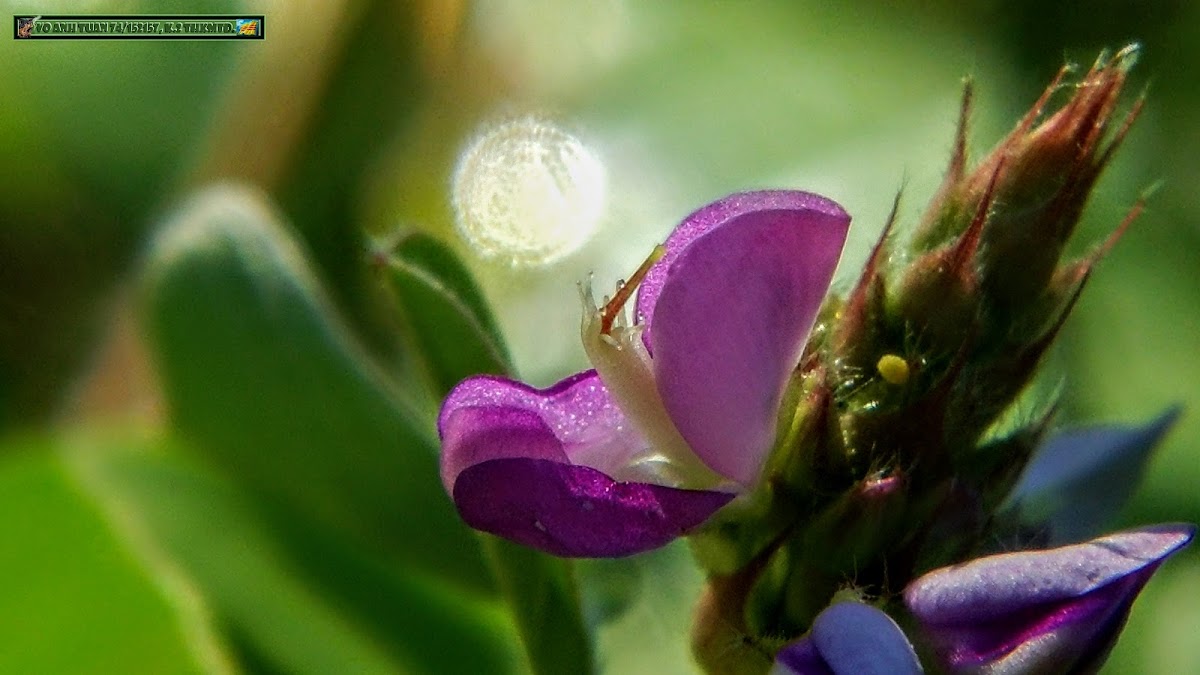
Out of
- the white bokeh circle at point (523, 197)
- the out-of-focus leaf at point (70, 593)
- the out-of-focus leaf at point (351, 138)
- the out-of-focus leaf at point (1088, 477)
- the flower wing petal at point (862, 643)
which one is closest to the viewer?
the flower wing petal at point (862, 643)

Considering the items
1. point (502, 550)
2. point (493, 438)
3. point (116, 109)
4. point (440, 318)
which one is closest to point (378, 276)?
point (440, 318)

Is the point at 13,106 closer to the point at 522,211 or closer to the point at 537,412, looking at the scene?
the point at 522,211

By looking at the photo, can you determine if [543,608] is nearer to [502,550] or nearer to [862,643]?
[502,550]

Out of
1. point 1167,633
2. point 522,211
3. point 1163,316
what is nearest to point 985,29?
point 1163,316

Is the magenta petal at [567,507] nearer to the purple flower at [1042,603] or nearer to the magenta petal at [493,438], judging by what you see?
the magenta petal at [493,438]

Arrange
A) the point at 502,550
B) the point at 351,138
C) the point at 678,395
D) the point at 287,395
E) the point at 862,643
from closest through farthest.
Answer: the point at 862,643
the point at 678,395
the point at 502,550
the point at 287,395
the point at 351,138

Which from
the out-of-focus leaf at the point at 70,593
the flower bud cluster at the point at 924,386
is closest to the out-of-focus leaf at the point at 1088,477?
the flower bud cluster at the point at 924,386
